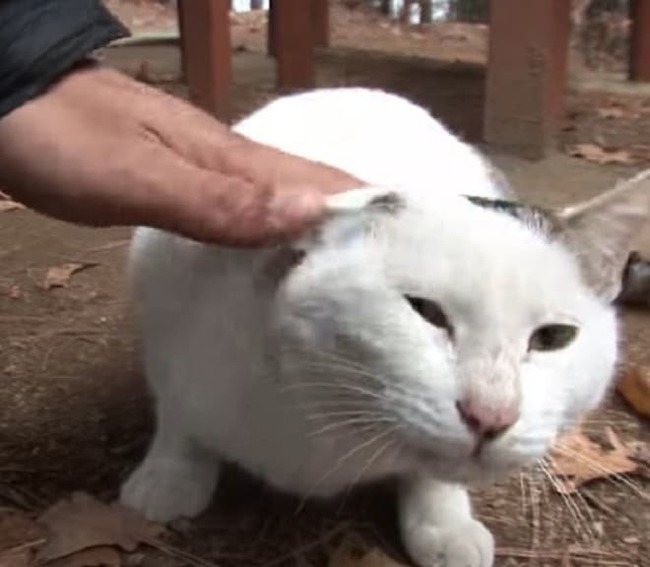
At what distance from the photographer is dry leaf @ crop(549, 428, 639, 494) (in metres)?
1.53

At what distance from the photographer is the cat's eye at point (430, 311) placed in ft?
A: 3.48

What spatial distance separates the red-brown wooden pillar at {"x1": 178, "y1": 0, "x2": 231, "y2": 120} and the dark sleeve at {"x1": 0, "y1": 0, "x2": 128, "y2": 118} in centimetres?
178

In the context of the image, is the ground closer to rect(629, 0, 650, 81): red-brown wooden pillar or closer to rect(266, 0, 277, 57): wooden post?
rect(629, 0, 650, 81): red-brown wooden pillar

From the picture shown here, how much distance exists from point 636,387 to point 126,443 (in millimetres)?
666

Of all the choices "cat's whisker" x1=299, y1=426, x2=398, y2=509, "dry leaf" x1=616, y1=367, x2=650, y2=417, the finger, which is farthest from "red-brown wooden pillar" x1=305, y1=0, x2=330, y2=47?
the finger

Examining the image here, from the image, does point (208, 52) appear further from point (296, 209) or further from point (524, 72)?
point (296, 209)

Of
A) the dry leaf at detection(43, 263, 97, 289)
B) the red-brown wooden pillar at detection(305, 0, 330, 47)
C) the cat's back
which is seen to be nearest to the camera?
the cat's back

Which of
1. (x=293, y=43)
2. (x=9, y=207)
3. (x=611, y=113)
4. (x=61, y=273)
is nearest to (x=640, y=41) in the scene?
(x=611, y=113)

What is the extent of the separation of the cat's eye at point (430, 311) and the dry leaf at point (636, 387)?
0.74 metres

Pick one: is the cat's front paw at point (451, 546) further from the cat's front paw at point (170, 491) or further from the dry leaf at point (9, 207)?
the dry leaf at point (9, 207)

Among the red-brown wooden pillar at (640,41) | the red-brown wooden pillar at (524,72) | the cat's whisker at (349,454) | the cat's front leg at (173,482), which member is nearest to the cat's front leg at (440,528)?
the cat's whisker at (349,454)

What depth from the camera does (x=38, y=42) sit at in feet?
4.02

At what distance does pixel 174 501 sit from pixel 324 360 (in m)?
0.42

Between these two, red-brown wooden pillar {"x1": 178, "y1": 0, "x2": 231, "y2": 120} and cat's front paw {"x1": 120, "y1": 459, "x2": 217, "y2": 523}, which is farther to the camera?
red-brown wooden pillar {"x1": 178, "y1": 0, "x2": 231, "y2": 120}
